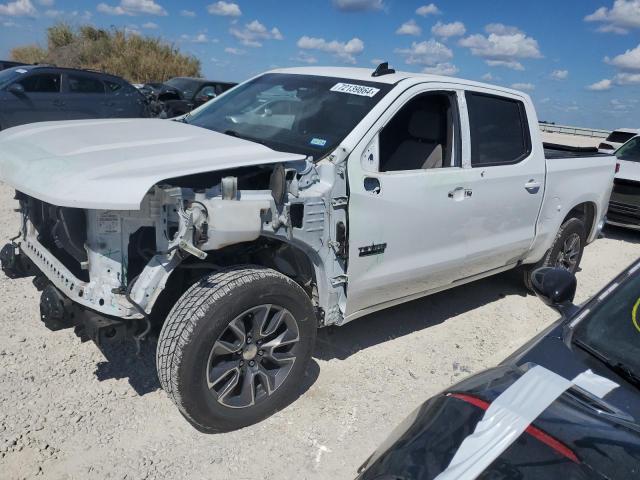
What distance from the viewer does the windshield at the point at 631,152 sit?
29.6 feet

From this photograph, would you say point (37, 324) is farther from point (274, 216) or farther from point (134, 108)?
point (134, 108)

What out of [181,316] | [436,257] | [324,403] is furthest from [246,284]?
[436,257]

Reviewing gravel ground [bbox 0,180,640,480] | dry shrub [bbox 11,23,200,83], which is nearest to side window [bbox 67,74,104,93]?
gravel ground [bbox 0,180,640,480]

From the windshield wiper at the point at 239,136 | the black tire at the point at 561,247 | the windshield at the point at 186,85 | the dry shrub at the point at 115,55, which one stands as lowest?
the black tire at the point at 561,247

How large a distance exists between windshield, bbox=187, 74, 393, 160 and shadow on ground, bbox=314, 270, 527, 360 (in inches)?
60.9

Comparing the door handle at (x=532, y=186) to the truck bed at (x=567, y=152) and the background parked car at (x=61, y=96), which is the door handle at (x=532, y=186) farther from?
the background parked car at (x=61, y=96)

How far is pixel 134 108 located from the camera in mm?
11656

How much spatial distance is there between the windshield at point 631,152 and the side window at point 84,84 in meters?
9.78

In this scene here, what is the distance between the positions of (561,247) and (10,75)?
381 inches

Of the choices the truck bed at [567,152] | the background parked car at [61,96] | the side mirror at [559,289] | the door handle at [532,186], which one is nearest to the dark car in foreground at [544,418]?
the side mirror at [559,289]

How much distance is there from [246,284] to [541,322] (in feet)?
10.6

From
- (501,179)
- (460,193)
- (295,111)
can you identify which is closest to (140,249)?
(295,111)

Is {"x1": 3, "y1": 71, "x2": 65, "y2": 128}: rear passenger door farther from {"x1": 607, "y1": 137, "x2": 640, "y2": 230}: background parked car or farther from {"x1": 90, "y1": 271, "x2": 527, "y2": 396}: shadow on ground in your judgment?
{"x1": 607, "y1": 137, "x2": 640, "y2": 230}: background parked car

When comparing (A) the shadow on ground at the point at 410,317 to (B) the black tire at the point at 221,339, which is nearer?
(B) the black tire at the point at 221,339
